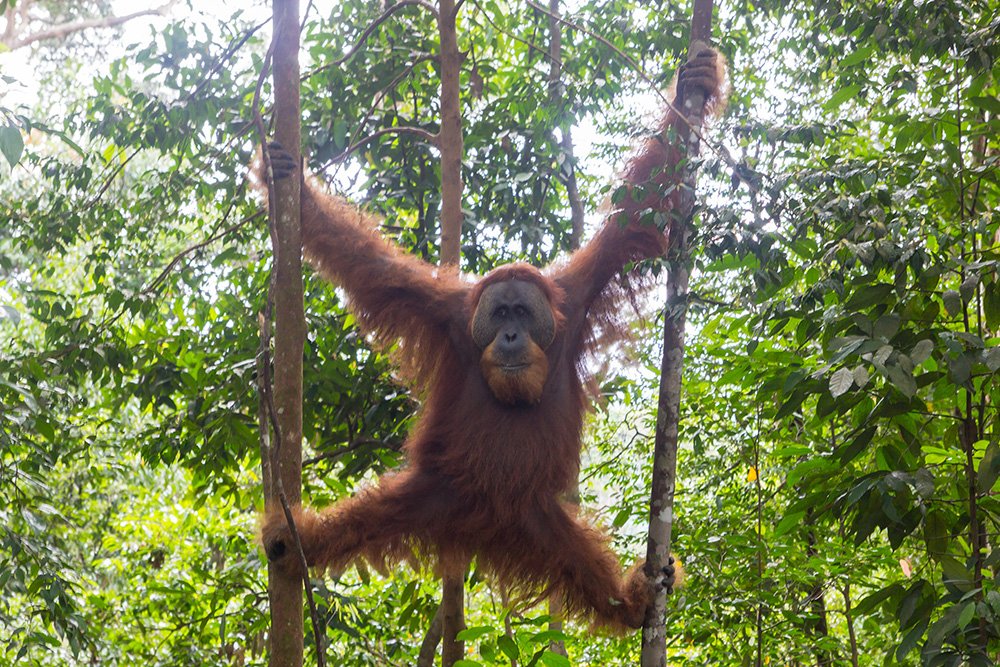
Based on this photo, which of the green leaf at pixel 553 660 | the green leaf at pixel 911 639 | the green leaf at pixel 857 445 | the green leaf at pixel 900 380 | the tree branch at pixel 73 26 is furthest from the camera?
the tree branch at pixel 73 26

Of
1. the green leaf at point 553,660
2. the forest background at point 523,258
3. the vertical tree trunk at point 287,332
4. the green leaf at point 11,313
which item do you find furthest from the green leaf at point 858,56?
the green leaf at point 11,313

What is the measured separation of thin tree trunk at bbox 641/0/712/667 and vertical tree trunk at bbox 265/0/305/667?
1121mm

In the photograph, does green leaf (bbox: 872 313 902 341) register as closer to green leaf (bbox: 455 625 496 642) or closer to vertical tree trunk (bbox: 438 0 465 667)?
green leaf (bbox: 455 625 496 642)

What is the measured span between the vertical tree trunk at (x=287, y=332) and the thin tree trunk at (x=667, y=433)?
1.12 metres

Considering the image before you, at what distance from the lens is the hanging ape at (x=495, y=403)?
374cm

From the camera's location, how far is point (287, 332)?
10.1 ft

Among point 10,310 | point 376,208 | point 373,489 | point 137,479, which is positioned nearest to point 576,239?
point 376,208

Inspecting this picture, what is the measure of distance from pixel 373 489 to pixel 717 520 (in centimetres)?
176

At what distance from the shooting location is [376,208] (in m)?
4.94

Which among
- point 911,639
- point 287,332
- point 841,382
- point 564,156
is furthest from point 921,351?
point 564,156

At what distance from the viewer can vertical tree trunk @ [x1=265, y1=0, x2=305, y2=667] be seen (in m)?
2.89

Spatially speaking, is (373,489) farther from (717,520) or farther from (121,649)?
(121,649)

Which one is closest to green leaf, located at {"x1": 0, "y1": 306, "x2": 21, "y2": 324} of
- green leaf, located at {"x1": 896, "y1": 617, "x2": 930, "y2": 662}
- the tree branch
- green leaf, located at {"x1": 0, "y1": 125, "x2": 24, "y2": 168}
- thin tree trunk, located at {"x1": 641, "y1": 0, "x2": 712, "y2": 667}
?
green leaf, located at {"x1": 0, "y1": 125, "x2": 24, "y2": 168}

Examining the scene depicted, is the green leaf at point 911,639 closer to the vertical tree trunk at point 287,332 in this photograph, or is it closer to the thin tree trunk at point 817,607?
the thin tree trunk at point 817,607
